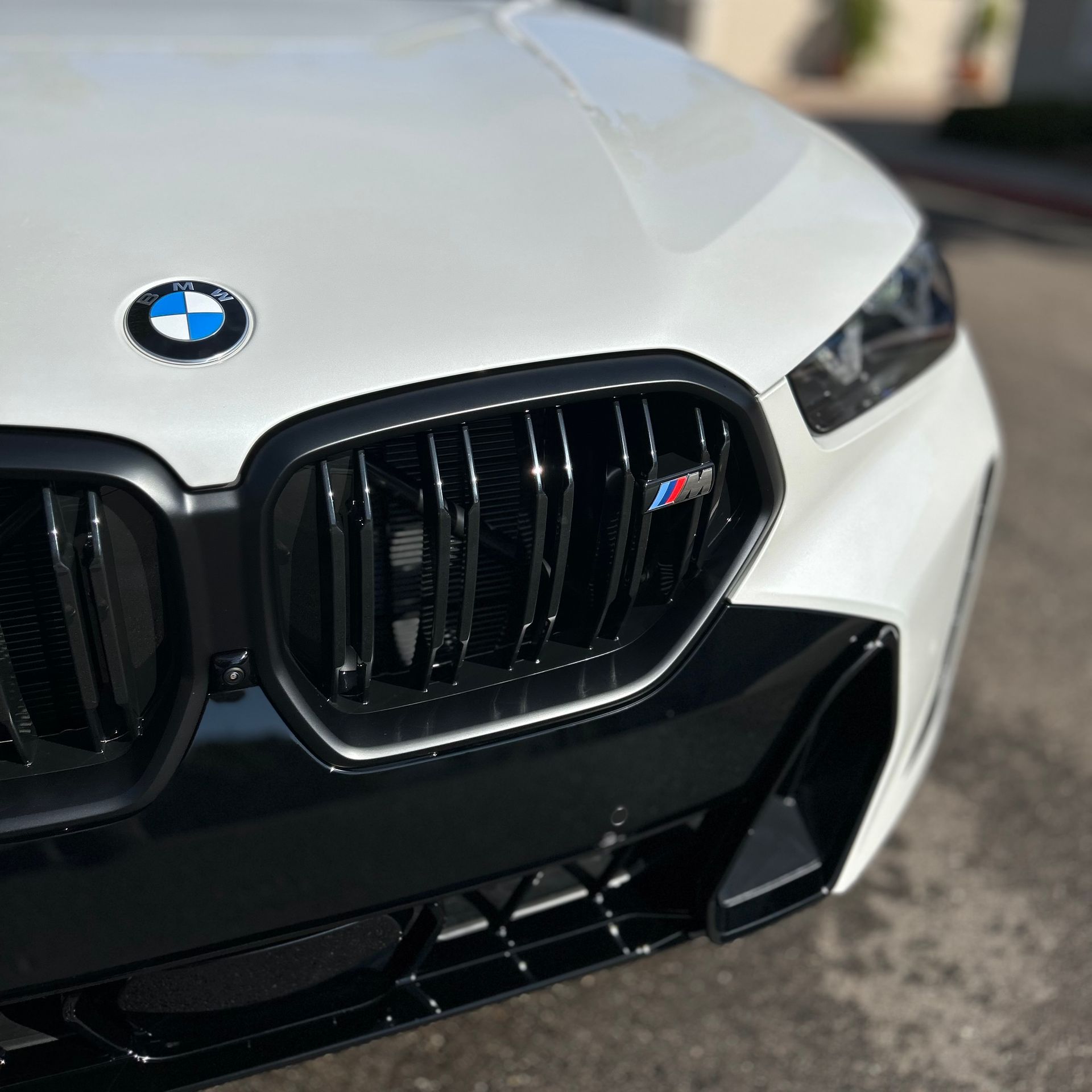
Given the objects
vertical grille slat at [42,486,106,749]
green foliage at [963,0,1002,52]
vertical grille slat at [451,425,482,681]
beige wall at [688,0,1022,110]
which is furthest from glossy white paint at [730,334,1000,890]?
green foliage at [963,0,1002,52]

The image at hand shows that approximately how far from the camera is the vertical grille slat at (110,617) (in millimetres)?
1105

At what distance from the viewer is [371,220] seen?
1.35m

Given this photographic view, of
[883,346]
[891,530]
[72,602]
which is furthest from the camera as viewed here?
[883,346]

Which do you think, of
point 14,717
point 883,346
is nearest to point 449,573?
point 14,717

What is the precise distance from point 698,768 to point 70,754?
724mm

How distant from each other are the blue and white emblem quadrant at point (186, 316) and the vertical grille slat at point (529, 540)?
0.34 m

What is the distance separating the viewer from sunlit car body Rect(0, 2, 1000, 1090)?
3.78 feet

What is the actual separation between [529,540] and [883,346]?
0.67 meters

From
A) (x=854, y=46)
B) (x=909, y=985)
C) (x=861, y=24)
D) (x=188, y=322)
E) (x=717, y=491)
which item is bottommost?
(x=854, y=46)

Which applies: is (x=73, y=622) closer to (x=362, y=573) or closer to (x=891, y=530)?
(x=362, y=573)

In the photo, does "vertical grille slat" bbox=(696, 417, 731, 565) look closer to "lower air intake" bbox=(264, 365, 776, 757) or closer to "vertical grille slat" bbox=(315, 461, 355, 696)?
"lower air intake" bbox=(264, 365, 776, 757)

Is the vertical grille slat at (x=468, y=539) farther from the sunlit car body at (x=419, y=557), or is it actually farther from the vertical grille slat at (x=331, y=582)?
the vertical grille slat at (x=331, y=582)

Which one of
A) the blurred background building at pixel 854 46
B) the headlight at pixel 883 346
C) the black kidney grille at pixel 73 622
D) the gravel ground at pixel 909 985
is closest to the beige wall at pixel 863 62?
the blurred background building at pixel 854 46

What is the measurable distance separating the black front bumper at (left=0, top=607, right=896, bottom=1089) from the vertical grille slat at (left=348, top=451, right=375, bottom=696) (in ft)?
0.36
